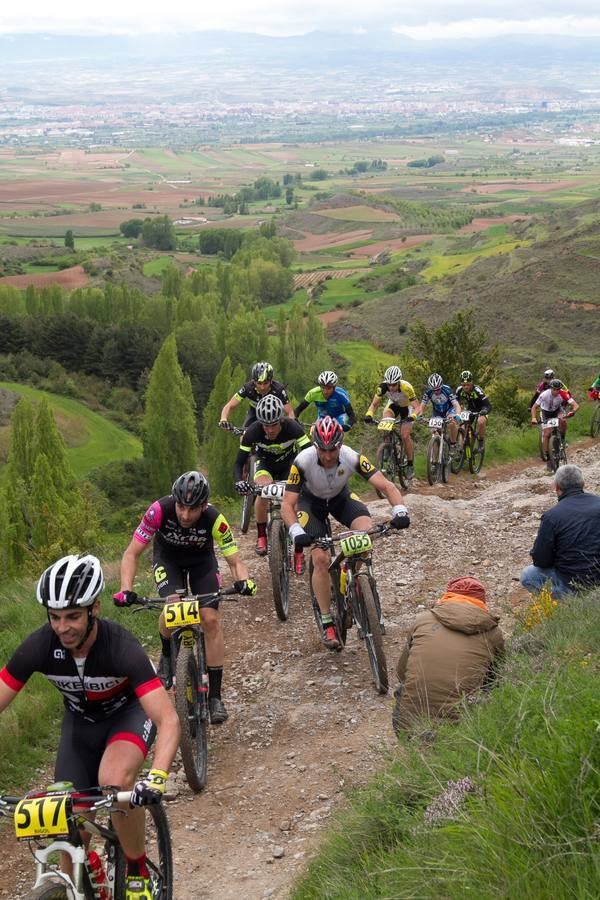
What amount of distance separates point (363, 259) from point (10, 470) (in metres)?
104

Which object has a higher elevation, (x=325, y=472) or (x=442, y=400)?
(x=325, y=472)

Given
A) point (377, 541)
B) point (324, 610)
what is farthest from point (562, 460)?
point (324, 610)

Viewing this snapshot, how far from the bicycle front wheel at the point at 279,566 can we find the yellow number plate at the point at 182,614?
335 centimetres

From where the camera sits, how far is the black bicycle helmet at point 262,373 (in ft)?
45.2

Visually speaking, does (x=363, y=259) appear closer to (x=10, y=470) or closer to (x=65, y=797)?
(x=10, y=470)

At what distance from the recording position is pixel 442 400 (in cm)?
1855

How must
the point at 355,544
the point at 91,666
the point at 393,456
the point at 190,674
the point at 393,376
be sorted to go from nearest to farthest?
the point at 91,666
the point at 190,674
the point at 355,544
the point at 393,376
the point at 393,456

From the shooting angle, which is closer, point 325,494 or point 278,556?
point 325,494

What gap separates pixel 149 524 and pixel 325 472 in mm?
2219

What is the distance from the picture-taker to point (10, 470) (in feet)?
192

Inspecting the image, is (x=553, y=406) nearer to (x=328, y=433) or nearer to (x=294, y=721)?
(x=328, y=433)

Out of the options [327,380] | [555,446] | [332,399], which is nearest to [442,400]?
[555,446]

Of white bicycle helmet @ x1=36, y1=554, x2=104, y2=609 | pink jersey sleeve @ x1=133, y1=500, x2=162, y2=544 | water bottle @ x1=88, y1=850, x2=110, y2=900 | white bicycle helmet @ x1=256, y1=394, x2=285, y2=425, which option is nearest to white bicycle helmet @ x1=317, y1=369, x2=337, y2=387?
white bicycle helmet @ x1=256, y1=394, x2=285, y2=425

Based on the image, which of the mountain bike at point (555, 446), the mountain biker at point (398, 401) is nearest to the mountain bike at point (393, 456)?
the mountain biker at point (398, 401)
